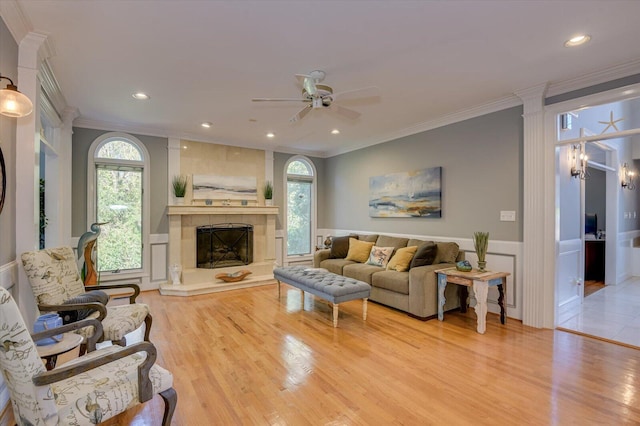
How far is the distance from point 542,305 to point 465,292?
87cm

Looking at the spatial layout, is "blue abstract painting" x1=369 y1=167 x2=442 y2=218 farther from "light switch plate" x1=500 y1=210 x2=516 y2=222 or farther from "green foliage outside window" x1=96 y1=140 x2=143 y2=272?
"green foliage outside window" x1=96 y1=140 x2=143 y2=272

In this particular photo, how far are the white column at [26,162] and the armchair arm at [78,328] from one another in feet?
2.48

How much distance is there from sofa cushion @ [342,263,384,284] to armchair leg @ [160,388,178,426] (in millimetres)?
3166

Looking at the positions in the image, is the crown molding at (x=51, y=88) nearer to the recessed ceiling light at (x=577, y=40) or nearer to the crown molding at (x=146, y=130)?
the crown molding at (x=146, y=130)

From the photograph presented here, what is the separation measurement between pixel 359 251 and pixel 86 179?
453cm

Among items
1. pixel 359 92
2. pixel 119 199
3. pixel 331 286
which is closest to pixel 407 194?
pixel 331 286

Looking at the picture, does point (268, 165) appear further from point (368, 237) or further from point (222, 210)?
point (368, 237)

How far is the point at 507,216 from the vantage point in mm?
3930

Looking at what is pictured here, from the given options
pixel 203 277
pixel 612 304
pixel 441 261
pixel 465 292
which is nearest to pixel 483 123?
pixel 441 261

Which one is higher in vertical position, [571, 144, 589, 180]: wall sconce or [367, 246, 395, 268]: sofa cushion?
[571, 144, 589, 180]: wall sconce

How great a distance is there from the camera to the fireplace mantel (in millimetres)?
5441

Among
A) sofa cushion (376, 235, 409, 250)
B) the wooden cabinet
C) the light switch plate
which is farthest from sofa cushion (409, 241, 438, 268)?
the wooden cabinet

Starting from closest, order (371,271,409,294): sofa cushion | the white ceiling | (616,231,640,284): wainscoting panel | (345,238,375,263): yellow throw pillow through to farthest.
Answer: the white ceiling, (371,271,409,294): sofa cushion, (345,238,375,263): yellow throw pillow, (616,231,640,284): wainscoting panel

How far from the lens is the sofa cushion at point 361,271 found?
4590 mm
